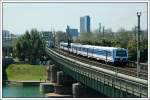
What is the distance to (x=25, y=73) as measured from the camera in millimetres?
55688

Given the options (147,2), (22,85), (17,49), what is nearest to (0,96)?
(147,2)

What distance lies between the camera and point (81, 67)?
91.3 feet

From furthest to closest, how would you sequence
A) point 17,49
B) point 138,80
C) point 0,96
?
1. point 17,49
2. point 138,80
3. point 0,96

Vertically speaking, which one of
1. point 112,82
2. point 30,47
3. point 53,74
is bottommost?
point 53,74

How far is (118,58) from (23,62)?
30923 mm

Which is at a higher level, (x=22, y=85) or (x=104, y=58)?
(x=104, y=58)

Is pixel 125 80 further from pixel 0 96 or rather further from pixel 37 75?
pixel 37 75

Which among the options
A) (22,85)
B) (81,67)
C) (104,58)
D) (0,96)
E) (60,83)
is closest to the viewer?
(0,96)

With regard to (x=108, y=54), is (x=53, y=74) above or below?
below

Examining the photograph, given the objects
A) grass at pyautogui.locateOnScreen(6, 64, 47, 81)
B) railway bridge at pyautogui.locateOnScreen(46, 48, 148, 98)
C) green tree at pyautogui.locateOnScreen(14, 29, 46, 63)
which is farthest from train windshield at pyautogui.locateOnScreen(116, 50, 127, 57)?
green tree at pyautogui.locateOnScreen(14, 29, 46, 63)

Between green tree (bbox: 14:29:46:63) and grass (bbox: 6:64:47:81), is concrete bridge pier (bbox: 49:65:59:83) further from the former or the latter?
green tree (bbox: 14:29:46:63)

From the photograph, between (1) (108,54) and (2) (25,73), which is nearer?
(1) (108,54)

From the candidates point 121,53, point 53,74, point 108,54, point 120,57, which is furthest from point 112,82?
point 53,74

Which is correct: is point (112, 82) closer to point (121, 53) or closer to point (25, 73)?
point (121, 53)
